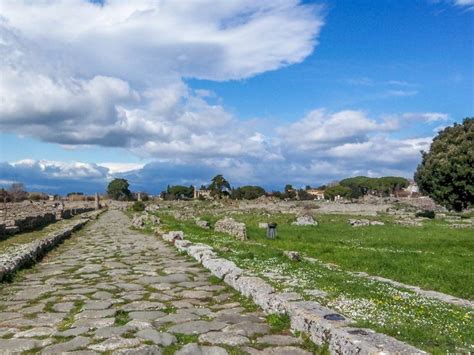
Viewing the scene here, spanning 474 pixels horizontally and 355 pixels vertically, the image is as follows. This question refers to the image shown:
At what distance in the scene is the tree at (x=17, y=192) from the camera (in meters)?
77.8

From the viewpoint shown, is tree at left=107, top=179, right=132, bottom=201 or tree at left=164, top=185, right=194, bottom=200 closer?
tree at left=107, top=179, right=132, bottom=201

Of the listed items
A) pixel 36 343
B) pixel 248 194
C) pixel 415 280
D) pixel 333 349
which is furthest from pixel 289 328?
pixel 248 194

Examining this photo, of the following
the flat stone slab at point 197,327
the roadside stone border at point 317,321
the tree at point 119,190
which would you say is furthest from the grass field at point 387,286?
the tree at point 119,190

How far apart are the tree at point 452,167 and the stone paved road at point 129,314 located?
22.9 meters

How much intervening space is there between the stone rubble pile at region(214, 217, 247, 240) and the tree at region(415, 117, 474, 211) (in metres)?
15.1

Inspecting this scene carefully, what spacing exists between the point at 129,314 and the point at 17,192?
84.1 meters

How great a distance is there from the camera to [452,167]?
96.4 ft

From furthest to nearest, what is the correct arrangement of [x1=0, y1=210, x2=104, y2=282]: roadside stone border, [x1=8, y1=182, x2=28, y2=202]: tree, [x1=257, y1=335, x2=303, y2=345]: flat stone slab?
[x1=8, y1=182, x2=28, y2=202]: tree, [x1=0, y1=210, x2=104, y2=282]: roadside stone border, [x1=257, y1=335, x2=303, y2=345]: flat stone slab

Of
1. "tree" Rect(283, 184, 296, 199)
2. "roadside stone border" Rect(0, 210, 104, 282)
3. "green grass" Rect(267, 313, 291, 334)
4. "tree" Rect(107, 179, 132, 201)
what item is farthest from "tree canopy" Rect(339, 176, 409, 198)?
"green grass" Rect(267, 313, 291, 334)

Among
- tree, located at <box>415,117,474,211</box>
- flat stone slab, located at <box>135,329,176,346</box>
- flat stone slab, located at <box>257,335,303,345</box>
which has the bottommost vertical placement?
flat stone slab, located at <box>257,335,303,345</box>

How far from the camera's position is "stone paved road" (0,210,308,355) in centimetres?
521

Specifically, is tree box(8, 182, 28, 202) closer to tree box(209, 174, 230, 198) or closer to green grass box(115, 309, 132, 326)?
tree box(209, 174, 230, 198)

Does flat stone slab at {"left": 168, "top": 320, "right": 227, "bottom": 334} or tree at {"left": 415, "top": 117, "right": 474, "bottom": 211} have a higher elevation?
tree at {"left": 415, "top": 117, "right": 474, "bottom": 211}

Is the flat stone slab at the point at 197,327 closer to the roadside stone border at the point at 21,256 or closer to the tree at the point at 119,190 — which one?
the roadside stone border at the point at 21,256
